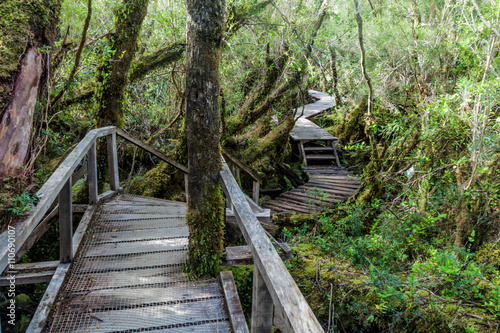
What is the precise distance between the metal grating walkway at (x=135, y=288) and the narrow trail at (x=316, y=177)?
5.17 metres

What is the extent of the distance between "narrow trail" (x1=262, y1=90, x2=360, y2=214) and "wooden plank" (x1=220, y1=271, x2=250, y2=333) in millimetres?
5697

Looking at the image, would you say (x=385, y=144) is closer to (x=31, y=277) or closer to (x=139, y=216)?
(x=139, y=216)

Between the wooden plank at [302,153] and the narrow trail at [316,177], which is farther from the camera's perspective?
the wooden plank at [302,153]

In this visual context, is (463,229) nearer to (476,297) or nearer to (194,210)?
(476,297)

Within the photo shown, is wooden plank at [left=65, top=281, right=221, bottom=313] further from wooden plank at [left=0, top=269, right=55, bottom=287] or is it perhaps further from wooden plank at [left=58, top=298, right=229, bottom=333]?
wooden plank at [left=0, top=269, right=55, bottom=287]

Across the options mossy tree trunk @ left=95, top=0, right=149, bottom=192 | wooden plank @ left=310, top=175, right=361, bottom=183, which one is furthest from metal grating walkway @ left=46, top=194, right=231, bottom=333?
wooden plank @ left=310, top=175, right=361, bottom=183

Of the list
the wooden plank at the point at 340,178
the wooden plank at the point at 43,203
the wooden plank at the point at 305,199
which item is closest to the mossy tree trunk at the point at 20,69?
the wooden plank at the point at 43,203

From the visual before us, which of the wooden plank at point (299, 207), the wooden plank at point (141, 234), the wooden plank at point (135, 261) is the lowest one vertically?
the wooden plank at point (299, 207)

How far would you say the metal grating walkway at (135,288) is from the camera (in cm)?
258

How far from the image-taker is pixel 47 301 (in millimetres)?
2682

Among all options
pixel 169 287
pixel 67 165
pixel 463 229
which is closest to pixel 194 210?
pixel 169 287

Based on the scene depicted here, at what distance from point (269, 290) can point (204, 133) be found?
68.6 inches

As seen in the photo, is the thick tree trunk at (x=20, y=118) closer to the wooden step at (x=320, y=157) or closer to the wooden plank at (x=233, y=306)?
the wooden plank at (x=233, y=306)

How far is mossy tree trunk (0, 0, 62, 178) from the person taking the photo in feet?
8.55
